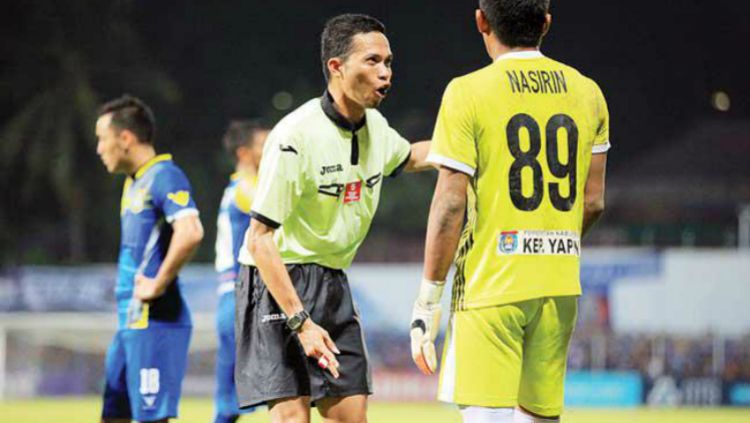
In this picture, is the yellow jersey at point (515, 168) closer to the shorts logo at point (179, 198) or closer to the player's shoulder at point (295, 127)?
the player's shoulder at point (295, 127)

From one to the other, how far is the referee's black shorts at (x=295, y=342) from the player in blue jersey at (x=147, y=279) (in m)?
1.48

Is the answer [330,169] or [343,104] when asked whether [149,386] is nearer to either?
[330,169]

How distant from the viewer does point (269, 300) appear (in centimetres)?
535

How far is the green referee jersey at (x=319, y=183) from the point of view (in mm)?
5141

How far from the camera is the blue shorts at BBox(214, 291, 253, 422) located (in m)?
8.21

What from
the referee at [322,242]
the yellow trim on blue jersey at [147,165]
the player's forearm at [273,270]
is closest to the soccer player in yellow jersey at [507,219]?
the player's forearm at [273,270]

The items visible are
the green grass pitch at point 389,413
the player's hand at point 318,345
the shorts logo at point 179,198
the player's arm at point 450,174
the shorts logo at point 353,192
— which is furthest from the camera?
the green grass pitch at point 389,413

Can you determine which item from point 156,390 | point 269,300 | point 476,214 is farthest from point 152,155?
point 476,214

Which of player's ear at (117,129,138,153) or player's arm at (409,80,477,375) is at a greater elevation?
Answer: player's ear at (117,129,138,153)

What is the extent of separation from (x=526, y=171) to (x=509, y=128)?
16 cm

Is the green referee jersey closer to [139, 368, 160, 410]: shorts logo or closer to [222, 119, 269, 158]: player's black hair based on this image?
[139, 368, 160, 410]: shorts logo

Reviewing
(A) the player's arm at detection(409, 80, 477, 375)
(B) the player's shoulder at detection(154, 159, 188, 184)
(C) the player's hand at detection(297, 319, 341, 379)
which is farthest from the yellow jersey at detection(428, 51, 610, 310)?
(B) the player's shoulder at detection(154, 159, 188, 184)

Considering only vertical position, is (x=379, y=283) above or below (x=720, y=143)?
below

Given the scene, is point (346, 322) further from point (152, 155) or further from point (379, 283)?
point (379, 283)
